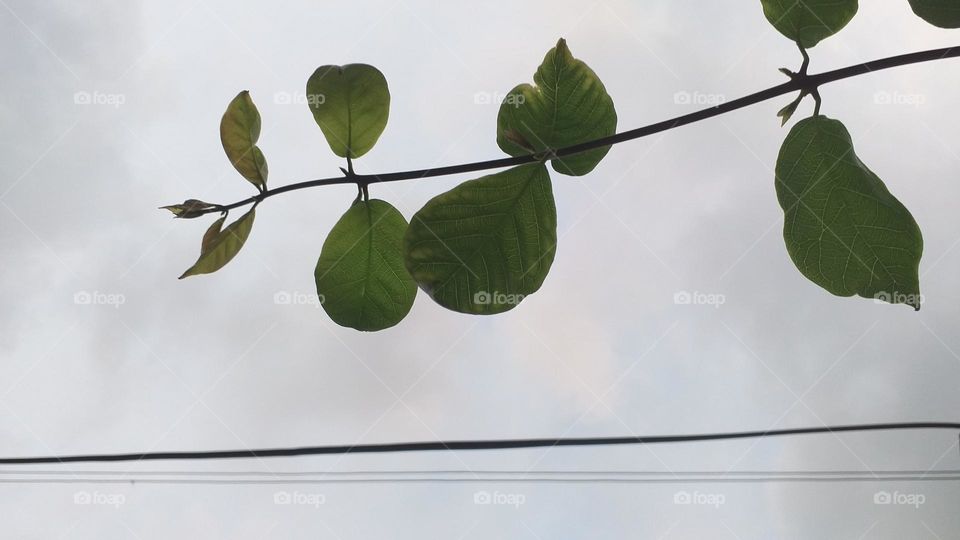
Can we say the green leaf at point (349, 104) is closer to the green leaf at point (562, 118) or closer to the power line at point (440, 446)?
the green leaf at point (562, 118)

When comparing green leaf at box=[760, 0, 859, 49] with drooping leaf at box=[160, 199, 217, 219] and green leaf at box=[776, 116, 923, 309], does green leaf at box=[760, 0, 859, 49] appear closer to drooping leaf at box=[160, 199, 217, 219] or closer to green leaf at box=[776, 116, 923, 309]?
green leaf at box=[776, 116, 923, 309]

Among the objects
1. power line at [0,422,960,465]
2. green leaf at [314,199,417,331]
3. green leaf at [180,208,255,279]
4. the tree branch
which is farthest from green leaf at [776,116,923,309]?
power line at [0,422,960,465]

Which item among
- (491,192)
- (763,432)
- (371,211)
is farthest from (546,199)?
(763,432)

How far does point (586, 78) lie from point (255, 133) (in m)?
0.31

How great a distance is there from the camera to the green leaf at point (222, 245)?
47cm

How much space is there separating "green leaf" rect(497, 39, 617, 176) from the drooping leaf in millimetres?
264

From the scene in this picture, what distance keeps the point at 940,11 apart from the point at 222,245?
22.6 inches

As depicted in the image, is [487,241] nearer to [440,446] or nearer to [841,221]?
[841,221]

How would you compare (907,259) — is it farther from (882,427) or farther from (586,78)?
(882,427)

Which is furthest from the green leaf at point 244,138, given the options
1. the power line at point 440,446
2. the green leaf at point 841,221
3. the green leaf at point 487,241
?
the power line at point 440,446

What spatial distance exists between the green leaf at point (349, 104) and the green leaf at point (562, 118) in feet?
0.37

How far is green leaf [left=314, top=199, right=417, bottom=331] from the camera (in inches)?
18.7

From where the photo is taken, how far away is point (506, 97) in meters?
0.48

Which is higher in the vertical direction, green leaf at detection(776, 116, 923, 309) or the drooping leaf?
green leaf at detection(776, 116, 923, 309)
